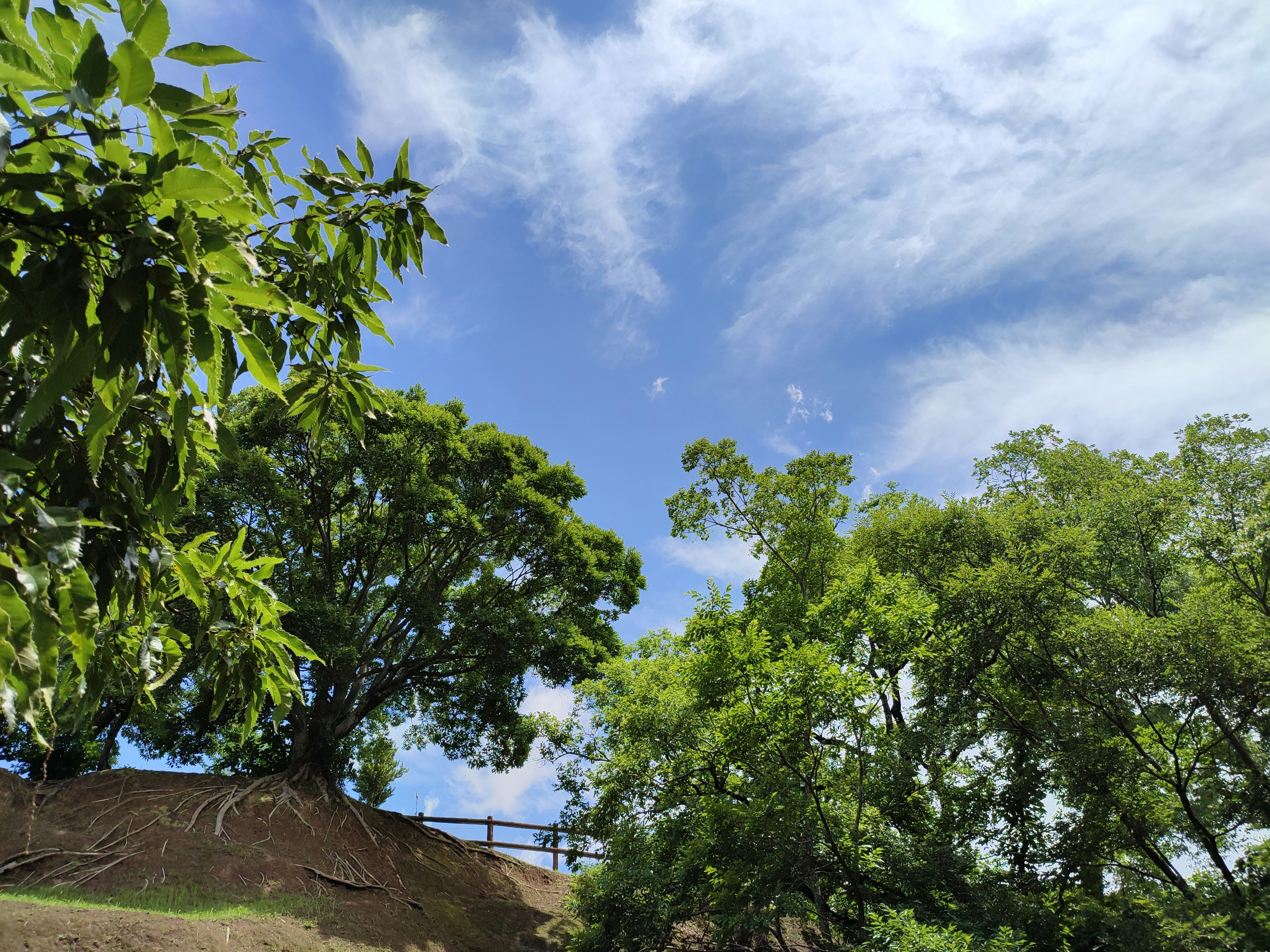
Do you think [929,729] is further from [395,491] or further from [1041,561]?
[395,491]

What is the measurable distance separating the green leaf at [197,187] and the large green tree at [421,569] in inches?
533

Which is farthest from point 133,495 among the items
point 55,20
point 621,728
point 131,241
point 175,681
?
point 175,681

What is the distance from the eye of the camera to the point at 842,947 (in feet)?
30.9

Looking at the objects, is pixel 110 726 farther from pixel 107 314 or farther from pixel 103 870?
pixel 107 314

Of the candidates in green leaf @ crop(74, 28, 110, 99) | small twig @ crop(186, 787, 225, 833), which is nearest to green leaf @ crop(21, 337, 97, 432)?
green leaf @ crop(74, 28, 110, 99)

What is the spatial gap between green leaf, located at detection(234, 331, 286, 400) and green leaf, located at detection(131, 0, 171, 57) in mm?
595

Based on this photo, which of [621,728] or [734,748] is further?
[621,728]

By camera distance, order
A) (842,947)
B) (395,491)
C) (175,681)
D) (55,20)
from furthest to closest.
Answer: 1. (175,681)
2. (395,491)
3. (842,947)
4. (55,20)

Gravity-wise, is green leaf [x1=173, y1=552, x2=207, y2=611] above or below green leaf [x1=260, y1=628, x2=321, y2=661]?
above

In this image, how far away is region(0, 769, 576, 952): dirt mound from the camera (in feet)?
32.2

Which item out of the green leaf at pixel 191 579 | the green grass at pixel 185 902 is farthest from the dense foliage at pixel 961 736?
the green leaf at pixel 191 579

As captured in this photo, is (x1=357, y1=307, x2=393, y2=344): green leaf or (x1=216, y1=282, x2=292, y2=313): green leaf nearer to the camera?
(x1=216, y1=282, x2=292, y2=313): green leaf

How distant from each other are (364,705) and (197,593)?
637 inches

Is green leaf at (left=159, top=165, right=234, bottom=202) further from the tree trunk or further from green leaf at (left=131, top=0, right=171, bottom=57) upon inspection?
the tree trunk
